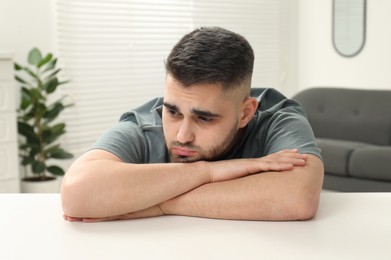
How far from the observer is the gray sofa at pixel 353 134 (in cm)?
426

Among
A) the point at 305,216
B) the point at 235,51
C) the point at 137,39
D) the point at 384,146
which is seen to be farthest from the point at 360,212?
the point at 137,39

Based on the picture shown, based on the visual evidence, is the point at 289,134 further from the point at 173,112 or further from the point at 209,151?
the point at 173,112

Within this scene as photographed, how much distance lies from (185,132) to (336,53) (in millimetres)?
4593

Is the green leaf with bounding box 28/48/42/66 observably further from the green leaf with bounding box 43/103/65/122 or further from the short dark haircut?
the short dark haircut

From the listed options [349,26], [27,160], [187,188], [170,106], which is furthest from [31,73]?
[349,26]

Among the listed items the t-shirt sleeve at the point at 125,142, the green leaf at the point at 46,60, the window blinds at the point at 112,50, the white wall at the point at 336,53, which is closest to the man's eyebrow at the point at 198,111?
the t-shirt sleeve at the point at 125,142

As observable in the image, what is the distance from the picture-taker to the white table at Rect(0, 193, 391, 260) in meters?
1.12

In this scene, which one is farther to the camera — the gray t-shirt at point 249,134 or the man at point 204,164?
the gray t-shirt at point 249,134

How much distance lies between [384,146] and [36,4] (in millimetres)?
2909

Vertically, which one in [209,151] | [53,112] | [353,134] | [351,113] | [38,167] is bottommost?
[38,167]

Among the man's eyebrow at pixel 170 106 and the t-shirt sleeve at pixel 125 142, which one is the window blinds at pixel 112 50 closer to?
the t-shirt sleeve at pixel 125 142

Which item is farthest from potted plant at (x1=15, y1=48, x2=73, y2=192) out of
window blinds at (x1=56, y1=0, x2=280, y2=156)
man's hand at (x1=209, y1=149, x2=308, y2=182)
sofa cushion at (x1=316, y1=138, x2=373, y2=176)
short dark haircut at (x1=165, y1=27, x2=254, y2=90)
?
man's hand at (x1=209, y1=149, x2=308, y2=182)

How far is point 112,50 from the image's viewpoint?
4730 millimetres

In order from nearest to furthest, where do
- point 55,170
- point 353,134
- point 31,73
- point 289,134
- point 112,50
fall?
point 289,134 < point 31,73 < point 55,170 < point 112,50 < point 353,134
